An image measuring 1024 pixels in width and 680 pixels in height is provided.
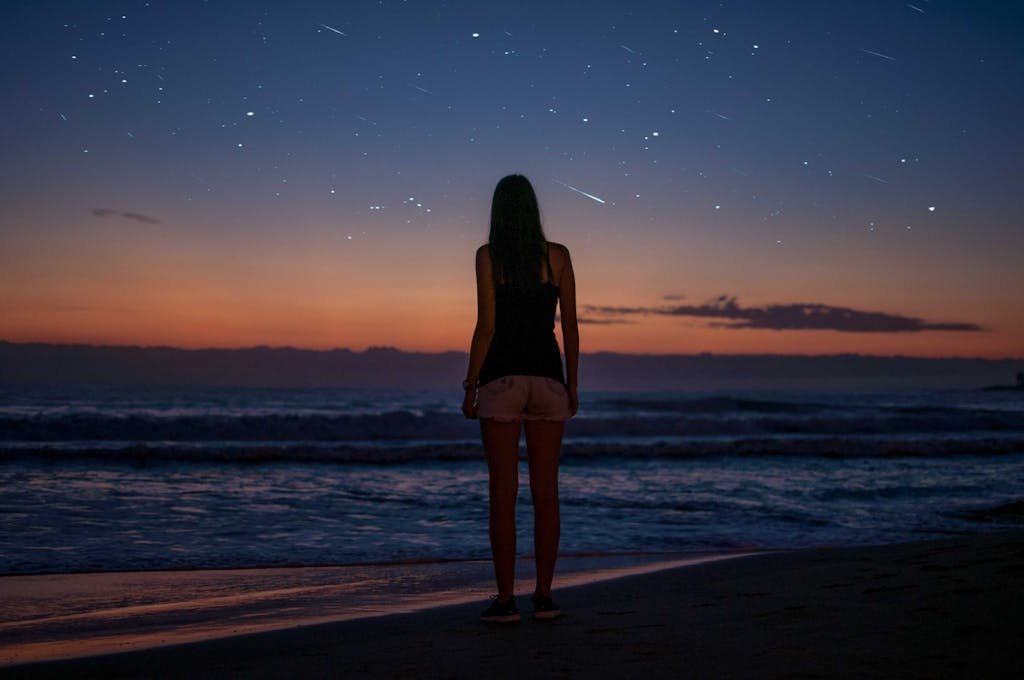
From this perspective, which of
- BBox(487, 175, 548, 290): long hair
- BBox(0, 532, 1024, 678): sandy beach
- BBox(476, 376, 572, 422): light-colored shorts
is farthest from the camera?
BBox(487, 175, 548, 290): long hair

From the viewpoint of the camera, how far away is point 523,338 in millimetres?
3449

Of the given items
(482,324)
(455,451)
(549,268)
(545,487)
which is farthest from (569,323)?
(455,451)

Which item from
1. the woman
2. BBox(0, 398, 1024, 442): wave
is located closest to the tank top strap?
the woman

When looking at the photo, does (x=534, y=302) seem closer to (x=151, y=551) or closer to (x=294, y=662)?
(x=294, y=662)

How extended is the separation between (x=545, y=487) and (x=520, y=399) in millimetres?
441

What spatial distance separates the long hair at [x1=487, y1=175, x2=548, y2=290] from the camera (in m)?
3.49

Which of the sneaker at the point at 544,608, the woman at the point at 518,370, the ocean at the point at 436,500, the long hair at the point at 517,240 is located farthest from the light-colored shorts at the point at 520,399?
the ocean at the point at 436,500

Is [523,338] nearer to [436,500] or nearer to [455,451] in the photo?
[436,500]

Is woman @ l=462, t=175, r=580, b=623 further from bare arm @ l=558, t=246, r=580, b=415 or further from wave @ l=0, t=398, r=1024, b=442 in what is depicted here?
wave @ l=0, t=398, r=1024, b=442

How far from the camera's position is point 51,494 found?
31.0 ft

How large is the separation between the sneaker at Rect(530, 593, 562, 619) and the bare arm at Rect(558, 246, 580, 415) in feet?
2.71

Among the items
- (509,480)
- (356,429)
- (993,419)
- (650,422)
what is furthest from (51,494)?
(993,419)

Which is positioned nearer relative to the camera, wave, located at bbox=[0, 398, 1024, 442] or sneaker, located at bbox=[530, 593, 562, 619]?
sneaker, located at bbox=[530, 593, 562, 619]

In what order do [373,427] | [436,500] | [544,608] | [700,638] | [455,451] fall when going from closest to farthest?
[700,638] → [544,608] → [436,500] → [455,451] → [373,427]
